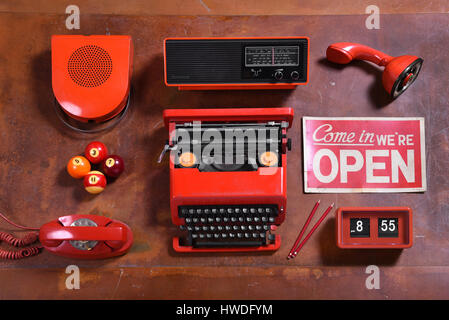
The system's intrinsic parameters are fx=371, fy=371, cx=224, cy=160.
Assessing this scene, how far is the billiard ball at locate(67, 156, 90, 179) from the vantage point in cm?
202

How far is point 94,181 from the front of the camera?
201cm

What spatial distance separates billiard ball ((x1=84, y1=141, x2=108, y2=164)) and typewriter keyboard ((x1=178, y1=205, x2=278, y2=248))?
55 centimetres

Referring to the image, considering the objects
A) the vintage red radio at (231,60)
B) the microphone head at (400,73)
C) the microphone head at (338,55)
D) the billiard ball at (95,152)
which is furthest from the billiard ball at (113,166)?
the microphone head at (400,73)

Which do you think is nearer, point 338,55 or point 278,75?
point 278,75

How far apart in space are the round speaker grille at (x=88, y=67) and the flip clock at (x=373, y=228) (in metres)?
1.49

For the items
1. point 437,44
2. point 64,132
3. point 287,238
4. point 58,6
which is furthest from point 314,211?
point 58,6

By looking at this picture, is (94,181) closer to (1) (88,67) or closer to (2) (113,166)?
(2) (113,166)

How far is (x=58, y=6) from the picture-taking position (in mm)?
2264

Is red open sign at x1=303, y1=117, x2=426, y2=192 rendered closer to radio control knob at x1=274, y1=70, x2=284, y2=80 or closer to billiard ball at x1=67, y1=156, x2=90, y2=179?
radio control knob at x1=274, y1=70, x2=284, y2=80

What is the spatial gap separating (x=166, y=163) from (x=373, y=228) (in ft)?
4.03

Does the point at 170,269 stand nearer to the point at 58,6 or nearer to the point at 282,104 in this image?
the point at 282,104

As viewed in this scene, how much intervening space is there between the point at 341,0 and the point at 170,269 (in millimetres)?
1906

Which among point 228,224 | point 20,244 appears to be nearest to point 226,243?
point 228,224

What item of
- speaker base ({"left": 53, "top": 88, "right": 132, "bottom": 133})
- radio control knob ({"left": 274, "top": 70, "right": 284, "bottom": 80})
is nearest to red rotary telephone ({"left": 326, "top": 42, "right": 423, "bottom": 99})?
radio control knob ({"left": 274, "top": 70, "right": 284, "bottom": 80})
